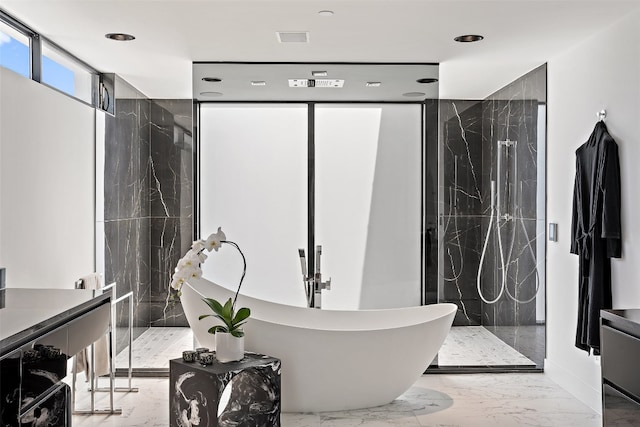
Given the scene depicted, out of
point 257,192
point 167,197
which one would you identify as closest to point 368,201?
point 257,192

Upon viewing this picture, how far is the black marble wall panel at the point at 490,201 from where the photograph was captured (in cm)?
567

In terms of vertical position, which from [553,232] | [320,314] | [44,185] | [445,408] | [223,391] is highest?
[44,185]

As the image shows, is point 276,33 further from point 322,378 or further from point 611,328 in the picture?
point 611,328

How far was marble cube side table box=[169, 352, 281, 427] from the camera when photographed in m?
3.55

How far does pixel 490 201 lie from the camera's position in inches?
265

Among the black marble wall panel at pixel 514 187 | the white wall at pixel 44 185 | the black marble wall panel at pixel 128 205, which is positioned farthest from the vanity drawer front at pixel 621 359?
the black marble wall panel at pixel 128 205

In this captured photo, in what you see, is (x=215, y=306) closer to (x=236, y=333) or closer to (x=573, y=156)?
(x=236, y=333)

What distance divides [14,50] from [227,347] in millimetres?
2105

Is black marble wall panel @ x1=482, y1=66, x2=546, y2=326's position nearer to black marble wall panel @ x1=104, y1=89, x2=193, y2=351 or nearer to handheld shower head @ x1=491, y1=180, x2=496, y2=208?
handheld shower head @ x1=491, y1=180, x2=496, y2=208

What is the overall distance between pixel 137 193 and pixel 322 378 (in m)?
3.24

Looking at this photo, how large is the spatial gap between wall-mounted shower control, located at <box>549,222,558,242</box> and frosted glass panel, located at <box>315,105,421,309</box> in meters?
0.96

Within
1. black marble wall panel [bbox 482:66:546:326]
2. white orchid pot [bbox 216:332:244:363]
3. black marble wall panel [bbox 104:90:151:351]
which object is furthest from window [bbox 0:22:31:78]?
black marble wall panel [bbox 482:66:546:326]

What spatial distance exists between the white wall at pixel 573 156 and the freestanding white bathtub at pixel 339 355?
3.23ft

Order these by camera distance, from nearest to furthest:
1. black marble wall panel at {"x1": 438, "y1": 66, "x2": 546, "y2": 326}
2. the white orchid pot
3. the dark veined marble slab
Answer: the dark veined marble slab
the white orchid pot
black marble wall panel at {"x1": 438, "y1": 66, "x2": 546, "y2": 326}
